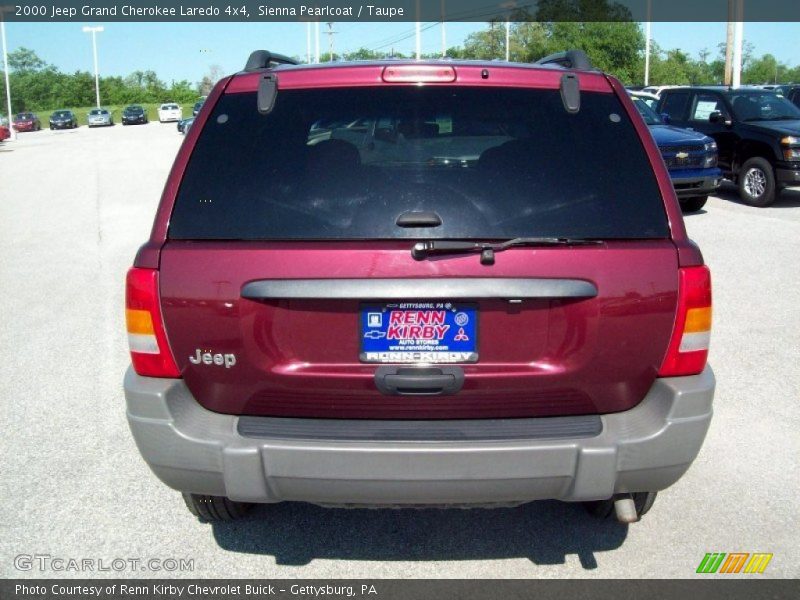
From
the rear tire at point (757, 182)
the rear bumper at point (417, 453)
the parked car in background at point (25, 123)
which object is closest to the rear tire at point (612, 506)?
the rear bumper at point (417, 453)

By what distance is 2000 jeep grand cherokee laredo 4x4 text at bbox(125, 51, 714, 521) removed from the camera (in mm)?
2799

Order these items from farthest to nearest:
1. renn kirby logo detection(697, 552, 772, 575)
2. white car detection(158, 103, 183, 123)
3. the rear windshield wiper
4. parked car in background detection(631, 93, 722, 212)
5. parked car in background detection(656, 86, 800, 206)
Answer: white car detection(158, 103, 183, 123) < parked car in background detection(656, 86, 800, 206) < parked car in background detection(631, 93, 722, 212) < renn kirby logo detection(697, 552, 772, 575) < the rear windshield wiper

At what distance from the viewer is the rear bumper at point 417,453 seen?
2.79 meters

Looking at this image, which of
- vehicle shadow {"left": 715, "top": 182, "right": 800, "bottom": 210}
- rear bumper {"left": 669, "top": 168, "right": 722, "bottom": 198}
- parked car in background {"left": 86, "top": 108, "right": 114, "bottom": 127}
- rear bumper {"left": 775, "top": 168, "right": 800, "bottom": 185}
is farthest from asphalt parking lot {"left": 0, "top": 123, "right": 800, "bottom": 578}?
parked car in background {"left": 86, "top": 108, "right": 114, "bottom": 127}

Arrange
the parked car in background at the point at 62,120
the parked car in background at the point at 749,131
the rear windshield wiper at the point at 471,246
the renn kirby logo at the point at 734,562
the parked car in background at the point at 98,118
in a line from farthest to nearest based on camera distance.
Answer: the parked car in background at the point at 98,118 → the parked car in background at the point at 62,120 → the parked car in background at the point at 749,131 → the renn kirby logo at the point at 734,562 → the rear windshield wiper at the point at 471,246

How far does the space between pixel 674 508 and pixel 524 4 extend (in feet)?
237

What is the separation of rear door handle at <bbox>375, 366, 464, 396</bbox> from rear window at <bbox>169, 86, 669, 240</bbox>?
0.45m

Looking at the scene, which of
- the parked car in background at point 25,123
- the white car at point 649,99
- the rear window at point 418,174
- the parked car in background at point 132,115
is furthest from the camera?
the parked car in background at point 132,115

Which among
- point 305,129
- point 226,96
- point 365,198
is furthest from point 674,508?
point 226,96

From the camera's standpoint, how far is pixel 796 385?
18.3 ft

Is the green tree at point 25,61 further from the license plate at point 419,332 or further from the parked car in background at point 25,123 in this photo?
the license plate at point 419,332

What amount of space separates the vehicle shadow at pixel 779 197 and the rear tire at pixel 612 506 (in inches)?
474

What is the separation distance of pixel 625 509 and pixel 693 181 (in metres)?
11.0
